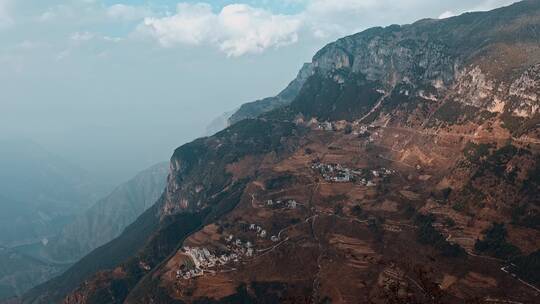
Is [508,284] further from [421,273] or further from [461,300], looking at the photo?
[421,273]

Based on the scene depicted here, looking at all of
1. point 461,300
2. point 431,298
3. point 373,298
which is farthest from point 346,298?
point 431,298

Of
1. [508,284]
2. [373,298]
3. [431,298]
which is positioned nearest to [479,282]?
[508,284]

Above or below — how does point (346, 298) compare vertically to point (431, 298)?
below

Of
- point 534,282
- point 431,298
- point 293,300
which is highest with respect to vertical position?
point 293,300

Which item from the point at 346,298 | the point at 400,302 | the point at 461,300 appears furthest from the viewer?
the point at 346,298

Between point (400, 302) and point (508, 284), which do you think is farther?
point (508, 284)

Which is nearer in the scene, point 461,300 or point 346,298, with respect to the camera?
point 461,300

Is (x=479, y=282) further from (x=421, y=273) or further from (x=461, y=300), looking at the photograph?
(x=421, y=273)

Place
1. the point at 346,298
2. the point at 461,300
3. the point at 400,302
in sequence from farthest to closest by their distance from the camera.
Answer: the point at 346,298
the point at 461,300
the point at 400,302

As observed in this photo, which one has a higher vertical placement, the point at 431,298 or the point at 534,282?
the point at 431,298
